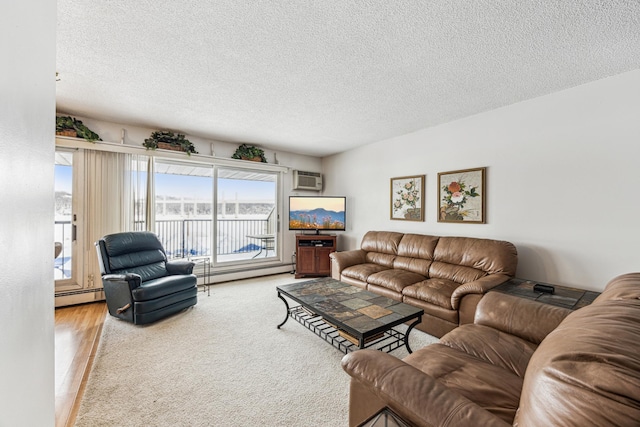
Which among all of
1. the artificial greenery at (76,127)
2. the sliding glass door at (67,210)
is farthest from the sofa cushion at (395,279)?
the artificial greenery at (76,127)

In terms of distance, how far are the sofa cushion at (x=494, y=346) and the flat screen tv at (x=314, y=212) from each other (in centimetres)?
339

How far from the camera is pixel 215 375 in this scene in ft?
6.41

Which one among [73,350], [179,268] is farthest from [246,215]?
[73,350]

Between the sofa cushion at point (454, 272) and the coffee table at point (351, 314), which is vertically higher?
the sofa cushion at point (454, 272)

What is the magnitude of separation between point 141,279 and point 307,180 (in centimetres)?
336

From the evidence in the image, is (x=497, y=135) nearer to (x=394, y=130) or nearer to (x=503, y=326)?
(x=394, y=130)

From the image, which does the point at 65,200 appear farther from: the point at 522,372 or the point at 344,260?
the point at 522,372

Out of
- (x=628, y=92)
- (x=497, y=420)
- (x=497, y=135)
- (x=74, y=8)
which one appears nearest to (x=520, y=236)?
(x=497, y=135)

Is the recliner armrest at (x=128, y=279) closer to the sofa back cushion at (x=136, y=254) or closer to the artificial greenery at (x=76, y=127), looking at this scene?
the sofa back cushion at (x=136, y=254)

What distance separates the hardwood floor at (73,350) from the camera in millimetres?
1641

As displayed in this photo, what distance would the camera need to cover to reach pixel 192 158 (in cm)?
412

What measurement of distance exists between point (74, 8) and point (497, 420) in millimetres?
2923

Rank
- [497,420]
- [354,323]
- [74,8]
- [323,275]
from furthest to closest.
Result: [323,275]
[354,323]
[74,8]
[497,420]

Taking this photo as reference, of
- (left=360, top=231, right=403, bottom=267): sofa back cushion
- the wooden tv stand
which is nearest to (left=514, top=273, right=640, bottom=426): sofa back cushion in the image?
(left=360, top=231, right=403, bottom=267): sofa back cushion
